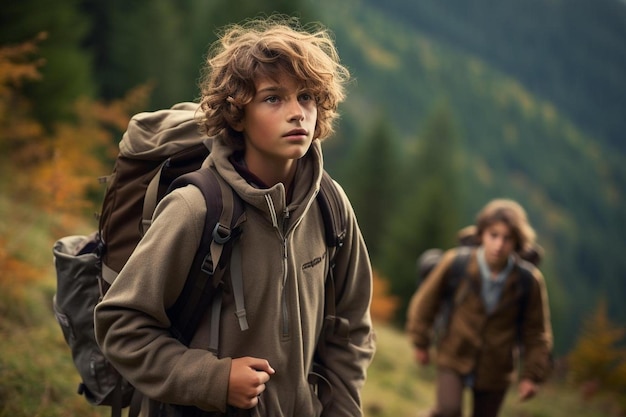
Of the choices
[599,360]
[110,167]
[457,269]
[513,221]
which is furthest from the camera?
[110,167]

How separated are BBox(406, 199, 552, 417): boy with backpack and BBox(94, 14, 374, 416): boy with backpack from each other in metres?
3.52

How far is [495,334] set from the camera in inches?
249

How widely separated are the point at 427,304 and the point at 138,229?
4144mm

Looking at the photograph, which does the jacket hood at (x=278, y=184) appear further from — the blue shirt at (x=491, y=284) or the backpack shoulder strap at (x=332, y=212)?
the blue shirt at (x=491, y=284)

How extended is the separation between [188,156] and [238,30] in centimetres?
60

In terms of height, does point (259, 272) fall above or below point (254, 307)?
above

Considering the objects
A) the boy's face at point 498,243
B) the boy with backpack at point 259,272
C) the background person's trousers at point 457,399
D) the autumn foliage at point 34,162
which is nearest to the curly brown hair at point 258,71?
the boy with backpack at point 259,272

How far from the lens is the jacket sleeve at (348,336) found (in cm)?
303

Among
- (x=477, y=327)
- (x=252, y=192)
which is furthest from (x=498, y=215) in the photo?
(x=252, y=192)

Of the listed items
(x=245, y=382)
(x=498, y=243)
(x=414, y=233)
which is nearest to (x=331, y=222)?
(x=245, y=382)

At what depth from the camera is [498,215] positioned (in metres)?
6.44

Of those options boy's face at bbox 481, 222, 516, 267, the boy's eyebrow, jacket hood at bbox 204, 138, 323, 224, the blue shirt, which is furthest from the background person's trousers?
the boy's eyebrow

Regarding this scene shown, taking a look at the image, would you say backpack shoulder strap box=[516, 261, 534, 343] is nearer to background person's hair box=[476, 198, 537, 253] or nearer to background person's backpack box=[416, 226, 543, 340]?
background person's backpack box=[416, 226, 543, 340]

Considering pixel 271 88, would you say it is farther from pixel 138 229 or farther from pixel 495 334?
pixel 495 334
